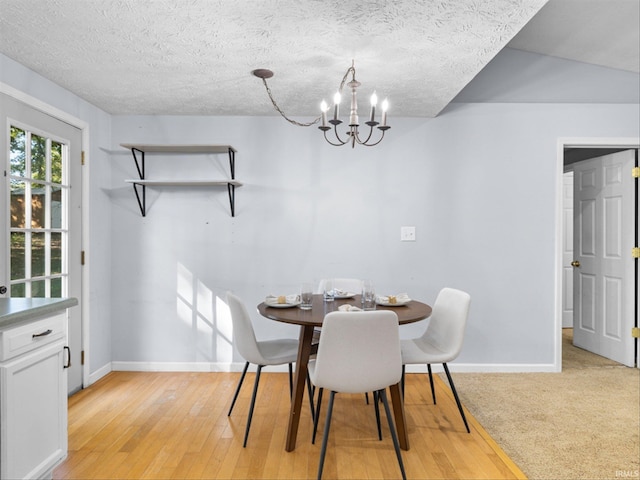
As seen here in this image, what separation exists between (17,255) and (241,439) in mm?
1734

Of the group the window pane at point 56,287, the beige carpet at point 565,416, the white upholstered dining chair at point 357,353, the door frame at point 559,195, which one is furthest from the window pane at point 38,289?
the door frame at point 559,195

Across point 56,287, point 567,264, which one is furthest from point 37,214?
point 567,264

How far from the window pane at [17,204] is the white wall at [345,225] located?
1071mm

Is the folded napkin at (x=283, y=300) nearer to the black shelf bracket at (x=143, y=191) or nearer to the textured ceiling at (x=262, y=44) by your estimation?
the textured ceiling at (x=262, y=44)

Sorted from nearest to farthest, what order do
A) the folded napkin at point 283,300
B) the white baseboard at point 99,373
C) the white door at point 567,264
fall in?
the folded napkin at point 283,300 < the white baseboard at point 99,373 < the white door at point 567,264

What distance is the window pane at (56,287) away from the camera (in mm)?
2889

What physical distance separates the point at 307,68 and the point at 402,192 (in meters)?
1.48

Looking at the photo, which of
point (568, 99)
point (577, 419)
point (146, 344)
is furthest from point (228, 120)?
point (577, 419)

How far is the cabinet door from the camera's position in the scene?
1515mm

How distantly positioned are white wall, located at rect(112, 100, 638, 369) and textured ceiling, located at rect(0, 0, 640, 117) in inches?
16.8

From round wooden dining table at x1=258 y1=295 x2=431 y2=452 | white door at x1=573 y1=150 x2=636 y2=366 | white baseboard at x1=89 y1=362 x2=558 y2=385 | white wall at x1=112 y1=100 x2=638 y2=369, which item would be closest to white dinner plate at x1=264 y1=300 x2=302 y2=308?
round wooden dining table at x1=258 y1=295 x2=431 y2=452

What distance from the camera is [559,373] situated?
11.8 ft

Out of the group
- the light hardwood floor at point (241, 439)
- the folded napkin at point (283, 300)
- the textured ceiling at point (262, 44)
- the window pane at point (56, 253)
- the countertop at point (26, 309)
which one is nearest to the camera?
the countertop at point (26, 309)

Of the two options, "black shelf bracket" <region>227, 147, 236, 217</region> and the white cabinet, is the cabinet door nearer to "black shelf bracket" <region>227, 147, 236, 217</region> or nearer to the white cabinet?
the white cabinet
